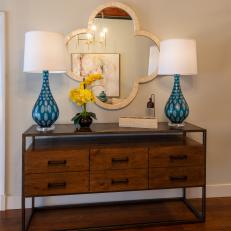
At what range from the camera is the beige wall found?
8.29ft

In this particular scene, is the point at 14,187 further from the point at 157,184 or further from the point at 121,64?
the point at 121,64

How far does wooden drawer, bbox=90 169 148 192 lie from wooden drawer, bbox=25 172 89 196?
7 cm

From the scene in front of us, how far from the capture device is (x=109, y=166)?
2.24m

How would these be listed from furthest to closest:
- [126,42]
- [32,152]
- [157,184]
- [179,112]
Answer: [126,42], [179,112], [157,184], [32,152]

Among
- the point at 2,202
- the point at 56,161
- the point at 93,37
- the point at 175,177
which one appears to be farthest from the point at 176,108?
the point at 2,202

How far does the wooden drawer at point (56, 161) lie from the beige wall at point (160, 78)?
1.69 feet

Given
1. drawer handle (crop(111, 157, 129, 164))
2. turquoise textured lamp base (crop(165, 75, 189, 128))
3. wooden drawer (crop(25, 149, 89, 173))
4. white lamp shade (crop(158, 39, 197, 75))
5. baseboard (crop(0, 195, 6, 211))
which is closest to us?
wooden drawer (crop(25, 149, 89, 173))

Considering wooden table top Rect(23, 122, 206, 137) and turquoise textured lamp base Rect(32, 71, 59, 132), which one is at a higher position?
turquoise textured lamp base Rect(32, 71, 59, 132)

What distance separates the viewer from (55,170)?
2.18 meters

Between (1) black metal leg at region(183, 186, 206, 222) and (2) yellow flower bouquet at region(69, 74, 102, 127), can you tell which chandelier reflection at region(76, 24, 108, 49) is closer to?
(2) yellow flower bouquet at region(69, 74, 102, 127)

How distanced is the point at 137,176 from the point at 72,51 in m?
1.23

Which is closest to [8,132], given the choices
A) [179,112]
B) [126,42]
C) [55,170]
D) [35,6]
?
[55,170]

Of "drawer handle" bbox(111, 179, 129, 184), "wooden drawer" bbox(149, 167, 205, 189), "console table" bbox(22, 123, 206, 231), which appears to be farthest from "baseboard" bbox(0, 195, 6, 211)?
"wooden drawer" bbox(149, 167, 205, 189)

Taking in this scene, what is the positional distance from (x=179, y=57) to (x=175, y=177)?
980mm
